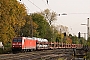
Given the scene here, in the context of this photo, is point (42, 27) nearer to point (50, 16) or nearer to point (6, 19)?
point (50, 16)

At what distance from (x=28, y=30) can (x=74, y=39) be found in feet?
201

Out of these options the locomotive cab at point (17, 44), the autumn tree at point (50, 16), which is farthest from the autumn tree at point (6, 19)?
the autumn tree at point (50, 16)

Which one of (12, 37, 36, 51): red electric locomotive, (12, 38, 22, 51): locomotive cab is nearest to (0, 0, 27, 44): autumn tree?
(12, 38, 22, 51): locomotive cab

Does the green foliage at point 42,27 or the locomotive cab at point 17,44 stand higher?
the green foliage at point 42,27

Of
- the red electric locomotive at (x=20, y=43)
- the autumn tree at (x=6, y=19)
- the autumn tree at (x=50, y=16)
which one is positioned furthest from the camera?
the autumn tree at (x=50, y=16)

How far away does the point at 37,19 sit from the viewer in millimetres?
106312

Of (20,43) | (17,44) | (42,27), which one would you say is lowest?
(17,44)

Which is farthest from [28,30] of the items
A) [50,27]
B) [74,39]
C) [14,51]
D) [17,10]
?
[74,39]

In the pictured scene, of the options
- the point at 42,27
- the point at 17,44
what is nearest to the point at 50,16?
the point at 42,27

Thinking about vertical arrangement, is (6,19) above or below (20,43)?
above

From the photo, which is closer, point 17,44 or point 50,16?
point 17,44

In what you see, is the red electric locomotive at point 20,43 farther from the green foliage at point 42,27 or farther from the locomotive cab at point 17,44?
the green foliage at point 42,27

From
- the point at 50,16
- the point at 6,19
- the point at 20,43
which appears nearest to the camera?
the point at 6,19

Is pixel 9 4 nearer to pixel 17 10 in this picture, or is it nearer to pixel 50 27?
pixel 17 10
